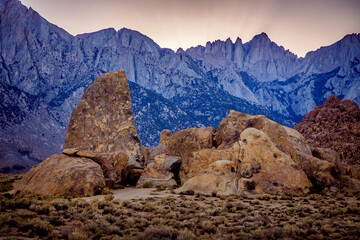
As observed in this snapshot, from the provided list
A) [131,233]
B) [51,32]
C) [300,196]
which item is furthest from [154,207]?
[51,32]

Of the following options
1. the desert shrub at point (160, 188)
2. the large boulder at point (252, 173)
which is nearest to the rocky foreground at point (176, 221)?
the large boulder at point (252, 173)

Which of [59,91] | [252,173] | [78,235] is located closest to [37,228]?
[78,235]

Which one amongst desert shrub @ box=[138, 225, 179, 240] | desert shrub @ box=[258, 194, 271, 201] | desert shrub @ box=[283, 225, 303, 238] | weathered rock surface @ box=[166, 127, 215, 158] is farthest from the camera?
weathered rock surface @ box=[166, 127, 215, 158]

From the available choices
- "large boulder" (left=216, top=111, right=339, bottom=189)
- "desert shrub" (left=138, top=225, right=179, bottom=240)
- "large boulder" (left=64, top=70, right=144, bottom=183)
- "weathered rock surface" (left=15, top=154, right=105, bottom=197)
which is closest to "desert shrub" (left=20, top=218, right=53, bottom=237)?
"desert shrub" (left=138, top=225, right=179, bottom=240)

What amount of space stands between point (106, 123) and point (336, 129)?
47.3 m

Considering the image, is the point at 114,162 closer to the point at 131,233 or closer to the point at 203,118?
the point at 131,233

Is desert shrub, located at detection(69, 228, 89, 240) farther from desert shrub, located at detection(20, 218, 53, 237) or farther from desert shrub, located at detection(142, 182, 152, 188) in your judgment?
desert shrub, located at detection(142, 182, 152, 188)

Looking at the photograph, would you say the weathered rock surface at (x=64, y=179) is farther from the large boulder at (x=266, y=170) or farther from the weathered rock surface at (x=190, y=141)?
the weathered rock surface at (x=190, y=141)

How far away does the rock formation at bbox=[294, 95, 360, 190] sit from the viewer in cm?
4614

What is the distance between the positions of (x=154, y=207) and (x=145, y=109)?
132 metres

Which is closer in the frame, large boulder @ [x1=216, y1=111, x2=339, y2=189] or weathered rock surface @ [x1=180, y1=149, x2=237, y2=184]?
large boulder @ [x1=216, y1=111, x2=339, y2=189]

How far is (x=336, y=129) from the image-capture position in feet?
178

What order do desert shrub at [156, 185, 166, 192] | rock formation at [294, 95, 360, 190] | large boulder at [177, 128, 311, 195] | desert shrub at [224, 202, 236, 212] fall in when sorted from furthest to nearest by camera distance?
rock formation at [294, 95, 360, 190] < desert shrub at [156, 185, 166, 192] < large boulder at [177, 128, 311, 195] < desert shrub at [224, 202, 236, 212]

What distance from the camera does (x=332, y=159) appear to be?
24.9m
